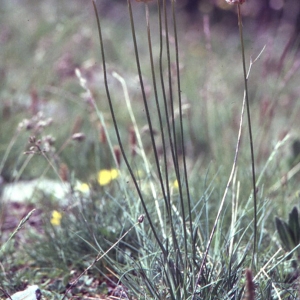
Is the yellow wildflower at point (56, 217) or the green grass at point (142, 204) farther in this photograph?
the yellow wildflower at point (56, 217)

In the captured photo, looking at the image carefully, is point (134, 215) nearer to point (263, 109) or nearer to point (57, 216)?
point (57, 216)

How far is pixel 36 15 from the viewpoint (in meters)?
7.13

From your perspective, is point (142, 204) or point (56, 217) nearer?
point (142, 204)

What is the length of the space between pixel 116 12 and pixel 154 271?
8.52m

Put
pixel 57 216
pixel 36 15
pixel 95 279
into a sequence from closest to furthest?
pixel 95 279 < pixel 57 216 < pixel 36 15

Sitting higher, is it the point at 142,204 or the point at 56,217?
the point at 142,204

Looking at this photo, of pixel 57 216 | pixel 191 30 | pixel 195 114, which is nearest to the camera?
pixel 57 216

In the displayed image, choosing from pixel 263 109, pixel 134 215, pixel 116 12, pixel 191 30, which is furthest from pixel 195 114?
pixel 116 12

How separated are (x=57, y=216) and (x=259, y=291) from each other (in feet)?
3.12

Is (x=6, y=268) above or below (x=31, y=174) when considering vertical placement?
above

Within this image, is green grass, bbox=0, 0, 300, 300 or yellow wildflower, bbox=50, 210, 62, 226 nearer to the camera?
green grass, bbox=0, 0, 300, 300

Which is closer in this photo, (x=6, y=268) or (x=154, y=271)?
(x=154, y=271)

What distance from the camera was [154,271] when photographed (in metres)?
1.49

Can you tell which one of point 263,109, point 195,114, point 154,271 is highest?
point 263,109
